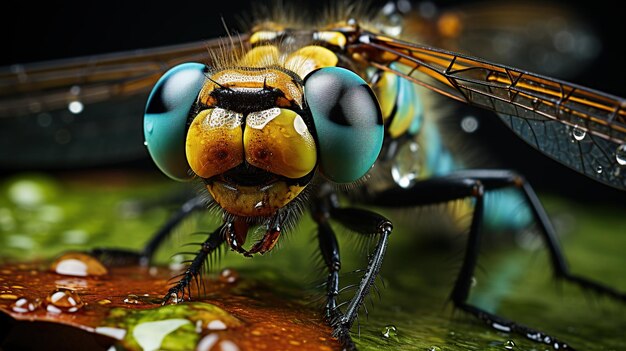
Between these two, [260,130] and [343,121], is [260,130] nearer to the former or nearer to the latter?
[260,130]

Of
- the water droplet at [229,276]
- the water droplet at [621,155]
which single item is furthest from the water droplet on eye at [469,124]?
the water droplet at [229,276]

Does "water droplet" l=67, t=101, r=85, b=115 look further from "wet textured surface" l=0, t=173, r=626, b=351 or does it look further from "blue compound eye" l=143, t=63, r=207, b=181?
"blue compound eye" l=143, t=63, r=207, b=181

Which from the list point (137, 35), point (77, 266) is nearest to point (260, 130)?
point (77, 266)

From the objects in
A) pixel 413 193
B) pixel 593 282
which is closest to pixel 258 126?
pixel 413 193

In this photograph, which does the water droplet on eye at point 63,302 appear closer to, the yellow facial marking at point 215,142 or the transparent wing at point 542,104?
the yellow facial marking at point 215,142

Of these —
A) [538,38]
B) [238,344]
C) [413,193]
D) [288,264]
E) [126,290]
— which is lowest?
[238,344]

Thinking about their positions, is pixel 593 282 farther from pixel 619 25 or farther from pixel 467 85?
pixel 619 25

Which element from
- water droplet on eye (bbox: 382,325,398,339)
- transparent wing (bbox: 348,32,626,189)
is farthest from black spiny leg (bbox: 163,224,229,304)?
transparent wing (bbox: 348,32,626,189)
